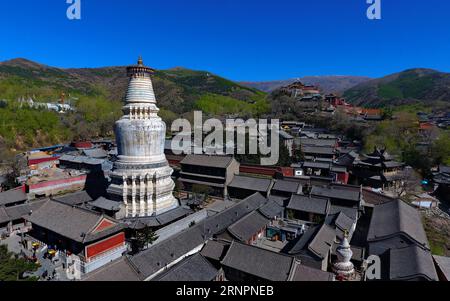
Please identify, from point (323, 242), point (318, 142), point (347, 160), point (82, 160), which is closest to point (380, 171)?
point (347, 160)

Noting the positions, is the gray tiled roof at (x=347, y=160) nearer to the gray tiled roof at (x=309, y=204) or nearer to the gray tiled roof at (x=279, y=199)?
the gray tiled roof at (x=279, y=199)

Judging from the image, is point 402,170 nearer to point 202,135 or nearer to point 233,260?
point 233,260

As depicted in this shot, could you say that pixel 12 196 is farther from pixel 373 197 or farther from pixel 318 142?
pixel 318 142

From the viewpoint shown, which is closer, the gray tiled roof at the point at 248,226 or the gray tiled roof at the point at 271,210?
the gray tiled roof at the point at 248,226

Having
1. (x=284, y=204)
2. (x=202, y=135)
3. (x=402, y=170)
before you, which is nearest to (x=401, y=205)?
(x=284, y=204)

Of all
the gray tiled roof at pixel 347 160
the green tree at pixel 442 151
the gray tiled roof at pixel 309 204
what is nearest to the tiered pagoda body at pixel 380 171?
the gray tiled roof at pixel 347 160

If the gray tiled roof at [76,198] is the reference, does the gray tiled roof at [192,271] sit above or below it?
below

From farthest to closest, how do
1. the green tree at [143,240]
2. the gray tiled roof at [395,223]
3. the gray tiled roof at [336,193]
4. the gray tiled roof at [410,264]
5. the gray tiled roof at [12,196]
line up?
→ the gray tiled roof at [336,193] < the gray tiled roof at [12,196] < the gray tiled roof at [395,223] < the green tree at [143,240] < the gray tiled roof at [410,264]
